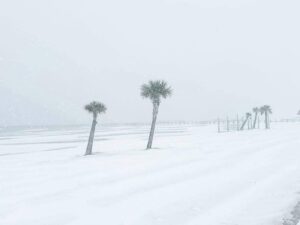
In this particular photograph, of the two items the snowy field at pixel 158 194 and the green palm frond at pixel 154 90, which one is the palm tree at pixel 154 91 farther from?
the snowy field at pixel 158 194

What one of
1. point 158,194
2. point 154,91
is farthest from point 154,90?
point 158,194

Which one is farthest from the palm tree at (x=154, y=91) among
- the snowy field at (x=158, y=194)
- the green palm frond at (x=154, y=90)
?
the snowy field at (x=158, y=194)

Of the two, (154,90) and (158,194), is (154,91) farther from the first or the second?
(158,194)

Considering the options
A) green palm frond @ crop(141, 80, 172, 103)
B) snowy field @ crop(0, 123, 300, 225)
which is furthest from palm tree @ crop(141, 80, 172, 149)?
snowy field @ crop(0, 123, 300, 225)

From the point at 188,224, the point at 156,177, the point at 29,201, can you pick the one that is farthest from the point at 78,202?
the point at 156,177

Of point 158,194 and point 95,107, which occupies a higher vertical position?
point 95,107

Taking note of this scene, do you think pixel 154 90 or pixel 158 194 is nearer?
pixel 158 194

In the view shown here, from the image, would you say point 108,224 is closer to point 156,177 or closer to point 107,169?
point 156,177

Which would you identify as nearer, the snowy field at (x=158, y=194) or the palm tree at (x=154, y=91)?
the snowy field at (x=158, y=194)

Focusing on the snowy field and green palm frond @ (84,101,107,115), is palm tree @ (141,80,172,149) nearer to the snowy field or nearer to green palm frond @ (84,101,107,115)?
green palm frond @ (84,101,107,115)

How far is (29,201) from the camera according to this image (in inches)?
704

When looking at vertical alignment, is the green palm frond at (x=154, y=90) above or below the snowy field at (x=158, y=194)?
above

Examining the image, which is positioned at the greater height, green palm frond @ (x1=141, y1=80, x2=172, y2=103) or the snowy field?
green palm frond @ (x1=141, y1=80, x2=172, y2=103)

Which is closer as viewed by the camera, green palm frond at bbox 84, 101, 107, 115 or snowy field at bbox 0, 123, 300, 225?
snowy field at bbox 0, 123, 300, 225
